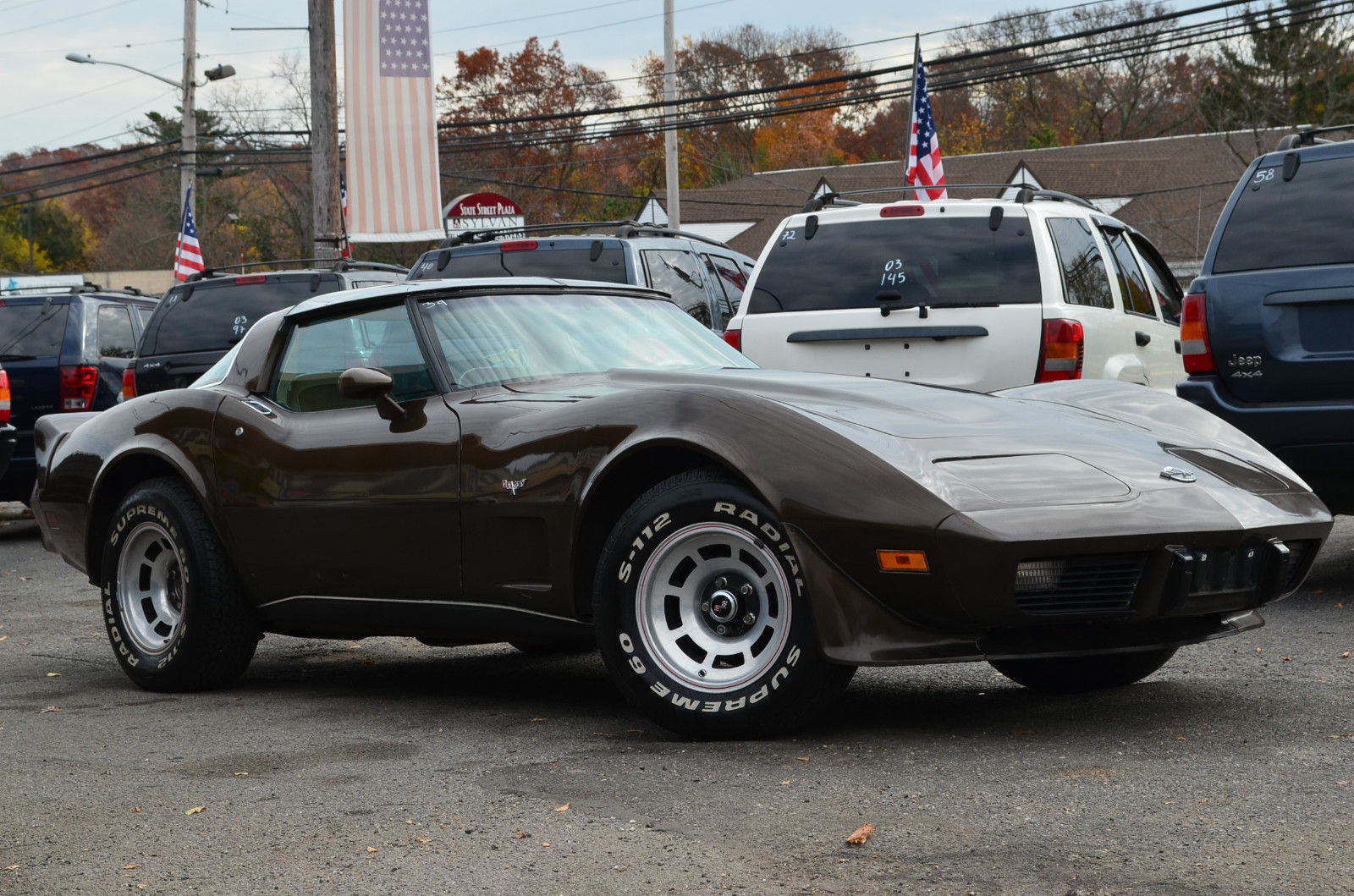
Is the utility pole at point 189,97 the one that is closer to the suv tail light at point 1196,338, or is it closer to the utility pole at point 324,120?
the utility pole at point 324,120

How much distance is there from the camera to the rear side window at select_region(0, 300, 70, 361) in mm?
12891

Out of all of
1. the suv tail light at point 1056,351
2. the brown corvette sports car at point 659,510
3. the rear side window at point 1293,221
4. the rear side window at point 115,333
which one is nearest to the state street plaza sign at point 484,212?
the rear side window at point 115,333

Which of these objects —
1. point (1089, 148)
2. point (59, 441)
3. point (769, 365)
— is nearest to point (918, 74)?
point (769, 365)

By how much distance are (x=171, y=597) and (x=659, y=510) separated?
2535mm

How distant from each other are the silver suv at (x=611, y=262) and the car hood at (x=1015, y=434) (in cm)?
578

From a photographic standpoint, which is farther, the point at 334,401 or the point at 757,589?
the point at 334,401

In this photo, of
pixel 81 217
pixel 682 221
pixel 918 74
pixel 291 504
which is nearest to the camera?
pixel 291 504

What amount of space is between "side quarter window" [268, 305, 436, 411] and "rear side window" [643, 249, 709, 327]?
576 cm

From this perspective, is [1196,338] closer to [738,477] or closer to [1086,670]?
[1086,670]

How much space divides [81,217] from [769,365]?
94779mm

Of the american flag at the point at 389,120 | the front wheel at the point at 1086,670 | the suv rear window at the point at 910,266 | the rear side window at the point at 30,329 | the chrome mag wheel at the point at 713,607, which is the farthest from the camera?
the american flag at the point at 389,120

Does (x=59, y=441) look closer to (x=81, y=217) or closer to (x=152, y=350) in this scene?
(x=152, y=350)

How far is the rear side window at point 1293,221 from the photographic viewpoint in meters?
7.11

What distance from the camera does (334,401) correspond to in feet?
18.4
